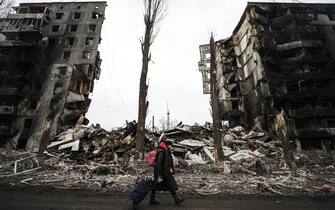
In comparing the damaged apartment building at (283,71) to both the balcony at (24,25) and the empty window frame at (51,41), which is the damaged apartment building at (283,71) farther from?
the balcony at (24,25)

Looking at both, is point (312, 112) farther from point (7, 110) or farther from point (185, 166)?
point (7, 110)

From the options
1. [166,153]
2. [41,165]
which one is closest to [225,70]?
[41,165]

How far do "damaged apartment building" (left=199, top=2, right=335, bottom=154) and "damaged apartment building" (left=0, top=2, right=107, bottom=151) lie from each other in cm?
1902

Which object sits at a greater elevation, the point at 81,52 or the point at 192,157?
the point at 81,52

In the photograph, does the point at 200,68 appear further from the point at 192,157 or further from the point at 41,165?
the point at 41,165

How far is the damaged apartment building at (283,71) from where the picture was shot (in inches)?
1230

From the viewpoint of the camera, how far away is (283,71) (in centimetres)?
3528

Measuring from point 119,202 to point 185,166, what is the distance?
882 cm

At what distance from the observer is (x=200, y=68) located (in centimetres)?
4475

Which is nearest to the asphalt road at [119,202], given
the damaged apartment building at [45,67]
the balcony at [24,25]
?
the damaged apartment building at [45,67]

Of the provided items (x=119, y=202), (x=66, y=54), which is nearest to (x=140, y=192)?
(x=119, y=202)

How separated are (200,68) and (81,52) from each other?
1961cm

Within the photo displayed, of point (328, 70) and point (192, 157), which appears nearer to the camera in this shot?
point (192, 157)

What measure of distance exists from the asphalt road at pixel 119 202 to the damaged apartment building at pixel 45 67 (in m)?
23.5
